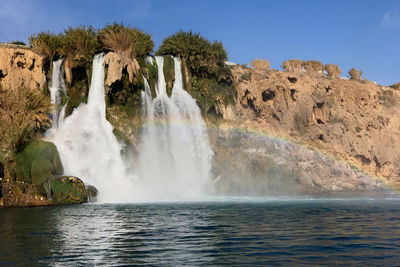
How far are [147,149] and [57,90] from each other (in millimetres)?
7917

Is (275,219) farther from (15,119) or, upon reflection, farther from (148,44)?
(148,44)

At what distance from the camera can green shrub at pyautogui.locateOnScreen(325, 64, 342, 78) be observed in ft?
194

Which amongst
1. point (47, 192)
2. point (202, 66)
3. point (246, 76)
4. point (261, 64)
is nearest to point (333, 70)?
point (261, 64)

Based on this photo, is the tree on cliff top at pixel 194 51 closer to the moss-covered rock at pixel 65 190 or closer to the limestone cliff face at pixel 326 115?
the limestone cliff face at pixel 326 115

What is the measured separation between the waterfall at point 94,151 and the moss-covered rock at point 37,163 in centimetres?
182

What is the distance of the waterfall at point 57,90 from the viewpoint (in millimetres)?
30172

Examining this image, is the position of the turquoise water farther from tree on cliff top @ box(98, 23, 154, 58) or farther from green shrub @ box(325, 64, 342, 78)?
green shrub @ box(325, 64, 342, 78)

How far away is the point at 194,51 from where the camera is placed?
128 ft

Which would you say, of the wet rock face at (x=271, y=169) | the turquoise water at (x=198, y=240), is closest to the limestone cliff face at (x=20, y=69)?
the wet rock face at (x=271, y=169)

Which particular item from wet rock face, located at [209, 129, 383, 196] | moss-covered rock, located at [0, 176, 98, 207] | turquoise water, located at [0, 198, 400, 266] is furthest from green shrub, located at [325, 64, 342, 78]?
turquoise water, located at [0, 198, 400, 266]

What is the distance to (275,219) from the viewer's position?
15141 mm

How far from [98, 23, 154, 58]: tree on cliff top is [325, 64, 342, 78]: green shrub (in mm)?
31738

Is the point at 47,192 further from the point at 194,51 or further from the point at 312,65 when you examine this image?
the point at 312,65

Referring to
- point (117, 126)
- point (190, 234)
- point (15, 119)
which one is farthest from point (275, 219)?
point (117, 126)
